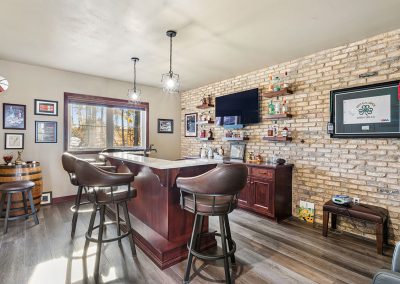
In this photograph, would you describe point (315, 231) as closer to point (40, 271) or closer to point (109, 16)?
point (40, 271)

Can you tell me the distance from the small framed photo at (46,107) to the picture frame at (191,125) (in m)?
3.00

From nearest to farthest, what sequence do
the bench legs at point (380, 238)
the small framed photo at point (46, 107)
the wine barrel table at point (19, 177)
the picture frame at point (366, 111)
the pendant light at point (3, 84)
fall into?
the bench legs at point (380, 238)
the picture frame at point (366, 111)
the wine barrel table at point (19, 177)
the pendant light at point (3, 84)
the small framed photo at point (46, 107)

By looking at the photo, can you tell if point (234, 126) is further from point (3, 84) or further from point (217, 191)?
point (3, 84)

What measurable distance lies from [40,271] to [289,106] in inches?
155

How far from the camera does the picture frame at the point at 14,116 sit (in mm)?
3727

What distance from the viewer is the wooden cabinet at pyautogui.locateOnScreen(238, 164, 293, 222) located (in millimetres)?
3391

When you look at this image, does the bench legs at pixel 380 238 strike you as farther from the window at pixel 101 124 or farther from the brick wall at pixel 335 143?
the window at pixel 101 124

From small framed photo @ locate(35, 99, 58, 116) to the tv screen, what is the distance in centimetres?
330

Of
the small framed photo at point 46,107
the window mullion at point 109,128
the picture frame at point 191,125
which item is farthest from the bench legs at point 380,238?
the small framed photo at point 46,107

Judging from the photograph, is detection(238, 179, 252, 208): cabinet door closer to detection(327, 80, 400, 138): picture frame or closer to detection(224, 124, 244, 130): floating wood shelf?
detection(224, 124, 244, 130): floating wood shelf

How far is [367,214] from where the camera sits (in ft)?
8.38

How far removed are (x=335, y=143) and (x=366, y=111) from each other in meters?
0.56

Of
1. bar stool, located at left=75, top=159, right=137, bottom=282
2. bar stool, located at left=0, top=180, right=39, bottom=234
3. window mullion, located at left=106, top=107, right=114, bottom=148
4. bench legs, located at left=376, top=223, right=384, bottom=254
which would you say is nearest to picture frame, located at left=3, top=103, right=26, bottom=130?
bar stool, located at left=0, top=180, right=39, bottom=234

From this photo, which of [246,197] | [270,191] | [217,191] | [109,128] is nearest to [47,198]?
[109,128]
